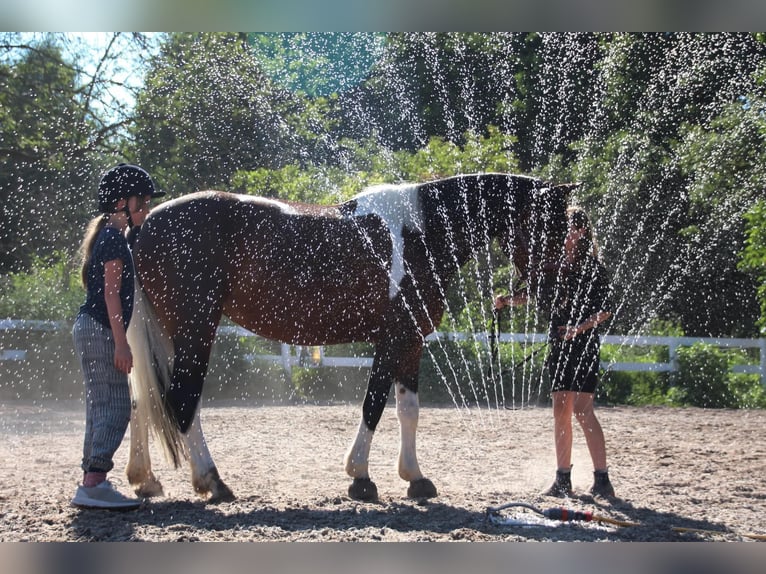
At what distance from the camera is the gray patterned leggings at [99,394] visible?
3.68 m

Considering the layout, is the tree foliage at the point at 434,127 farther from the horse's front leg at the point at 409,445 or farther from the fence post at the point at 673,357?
the horse's front leg at the point at 409,445

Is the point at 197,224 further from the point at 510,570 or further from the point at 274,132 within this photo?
the point at 274,132

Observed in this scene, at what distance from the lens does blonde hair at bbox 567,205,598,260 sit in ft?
13.1

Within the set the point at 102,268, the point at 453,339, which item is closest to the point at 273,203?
the point at 102,268

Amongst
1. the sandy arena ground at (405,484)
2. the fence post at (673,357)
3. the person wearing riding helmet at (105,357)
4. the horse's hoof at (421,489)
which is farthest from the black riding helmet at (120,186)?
the fence post at (673,357)

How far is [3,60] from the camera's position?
8.43 m

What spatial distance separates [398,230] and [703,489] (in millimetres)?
2261

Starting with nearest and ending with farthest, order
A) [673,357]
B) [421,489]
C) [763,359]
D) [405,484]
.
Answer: [421,489]
[405,484]
[673,357]
[763,359]

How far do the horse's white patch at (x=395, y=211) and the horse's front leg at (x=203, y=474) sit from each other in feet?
4.08

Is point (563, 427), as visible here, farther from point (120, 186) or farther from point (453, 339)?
point (453, 339)

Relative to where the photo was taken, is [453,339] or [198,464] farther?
[453,339]

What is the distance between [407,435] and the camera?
4.20 meters

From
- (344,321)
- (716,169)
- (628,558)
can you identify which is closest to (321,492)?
(344,321)

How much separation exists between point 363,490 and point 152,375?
47.9 inches
